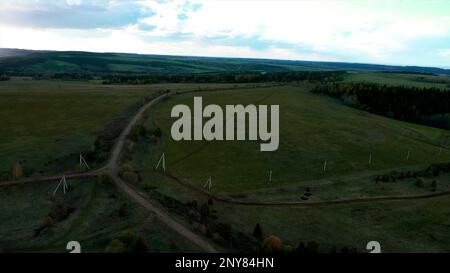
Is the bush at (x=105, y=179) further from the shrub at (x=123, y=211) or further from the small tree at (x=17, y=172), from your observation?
the small tree at (x=17, y=172)

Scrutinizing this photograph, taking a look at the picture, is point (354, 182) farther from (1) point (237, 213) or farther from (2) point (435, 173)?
(1) point (237, 213)

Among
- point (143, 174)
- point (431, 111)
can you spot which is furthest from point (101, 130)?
point (431, 111)

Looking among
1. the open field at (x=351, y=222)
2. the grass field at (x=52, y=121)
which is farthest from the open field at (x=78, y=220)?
the grass field at (x=52, y=121)

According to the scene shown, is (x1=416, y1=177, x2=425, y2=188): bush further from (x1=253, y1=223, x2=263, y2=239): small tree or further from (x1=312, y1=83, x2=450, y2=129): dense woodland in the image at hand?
(x1=312, y1=83, x2=450, y2=129): dense woodland

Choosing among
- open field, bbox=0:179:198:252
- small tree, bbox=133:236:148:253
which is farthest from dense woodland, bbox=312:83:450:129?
small tree, bbox=133:236:148:253
